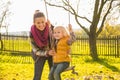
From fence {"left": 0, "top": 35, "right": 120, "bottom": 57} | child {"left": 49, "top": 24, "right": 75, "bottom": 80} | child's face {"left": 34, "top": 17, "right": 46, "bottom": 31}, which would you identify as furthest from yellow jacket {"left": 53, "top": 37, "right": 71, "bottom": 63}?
fence {"left": 0, "top": 35, "right": 120, "bottom": 57}

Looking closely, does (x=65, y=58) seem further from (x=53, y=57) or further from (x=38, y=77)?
(x=38, y=77)

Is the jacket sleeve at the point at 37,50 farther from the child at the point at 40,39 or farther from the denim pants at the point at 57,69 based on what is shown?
the denim pants at the point at 57,69

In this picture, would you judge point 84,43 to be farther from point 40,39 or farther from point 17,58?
point 40,39

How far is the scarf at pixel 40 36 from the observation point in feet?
19.0

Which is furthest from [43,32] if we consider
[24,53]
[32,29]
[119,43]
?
[119,43]

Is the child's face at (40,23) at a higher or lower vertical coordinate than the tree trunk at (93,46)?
higher

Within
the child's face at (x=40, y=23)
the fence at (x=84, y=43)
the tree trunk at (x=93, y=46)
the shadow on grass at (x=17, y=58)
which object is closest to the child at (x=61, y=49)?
the child's face at (x=40, y=23)

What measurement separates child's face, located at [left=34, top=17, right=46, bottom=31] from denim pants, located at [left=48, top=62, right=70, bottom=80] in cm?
73

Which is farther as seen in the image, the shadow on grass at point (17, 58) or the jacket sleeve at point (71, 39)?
the shadow on grass at point (17, 58)

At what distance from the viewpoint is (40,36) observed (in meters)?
5.81

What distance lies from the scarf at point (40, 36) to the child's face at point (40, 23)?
0.21 ft

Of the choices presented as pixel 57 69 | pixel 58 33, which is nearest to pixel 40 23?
pixel 58 33

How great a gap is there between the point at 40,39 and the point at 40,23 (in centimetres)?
30

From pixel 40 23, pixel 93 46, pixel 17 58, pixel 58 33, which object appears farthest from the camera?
pixel 93 46
